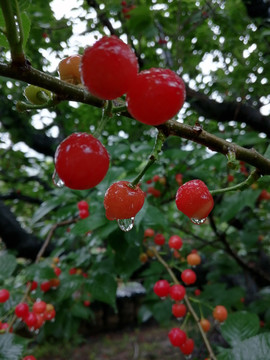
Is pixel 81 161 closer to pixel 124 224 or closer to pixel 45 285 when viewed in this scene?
pixel 124 224

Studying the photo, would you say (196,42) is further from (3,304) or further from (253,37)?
(3,304)

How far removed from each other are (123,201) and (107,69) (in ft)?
1.09

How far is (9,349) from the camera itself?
1594 millimetres

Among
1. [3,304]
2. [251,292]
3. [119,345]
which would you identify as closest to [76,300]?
[3,304]

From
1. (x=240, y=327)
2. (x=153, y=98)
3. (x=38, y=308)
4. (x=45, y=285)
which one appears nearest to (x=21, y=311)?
(x=38, y=308)

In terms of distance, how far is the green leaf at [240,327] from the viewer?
5.24 ft

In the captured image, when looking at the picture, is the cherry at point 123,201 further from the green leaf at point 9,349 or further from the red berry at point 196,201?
the green leaf at point 9,349

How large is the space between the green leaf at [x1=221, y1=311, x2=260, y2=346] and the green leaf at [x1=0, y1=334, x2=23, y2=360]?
1.12m

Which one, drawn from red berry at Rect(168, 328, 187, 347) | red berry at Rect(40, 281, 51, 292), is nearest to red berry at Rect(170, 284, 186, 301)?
red berry at Rect(168, 328, 187, 347)

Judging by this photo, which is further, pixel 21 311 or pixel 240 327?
pixel 21 311

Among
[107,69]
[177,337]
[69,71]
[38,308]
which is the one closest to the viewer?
[107,69]

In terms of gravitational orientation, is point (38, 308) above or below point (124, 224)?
below

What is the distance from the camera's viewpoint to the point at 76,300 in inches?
110

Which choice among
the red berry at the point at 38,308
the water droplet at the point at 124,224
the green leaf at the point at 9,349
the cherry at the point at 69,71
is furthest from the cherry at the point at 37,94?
the red berry at the point at 38,308
